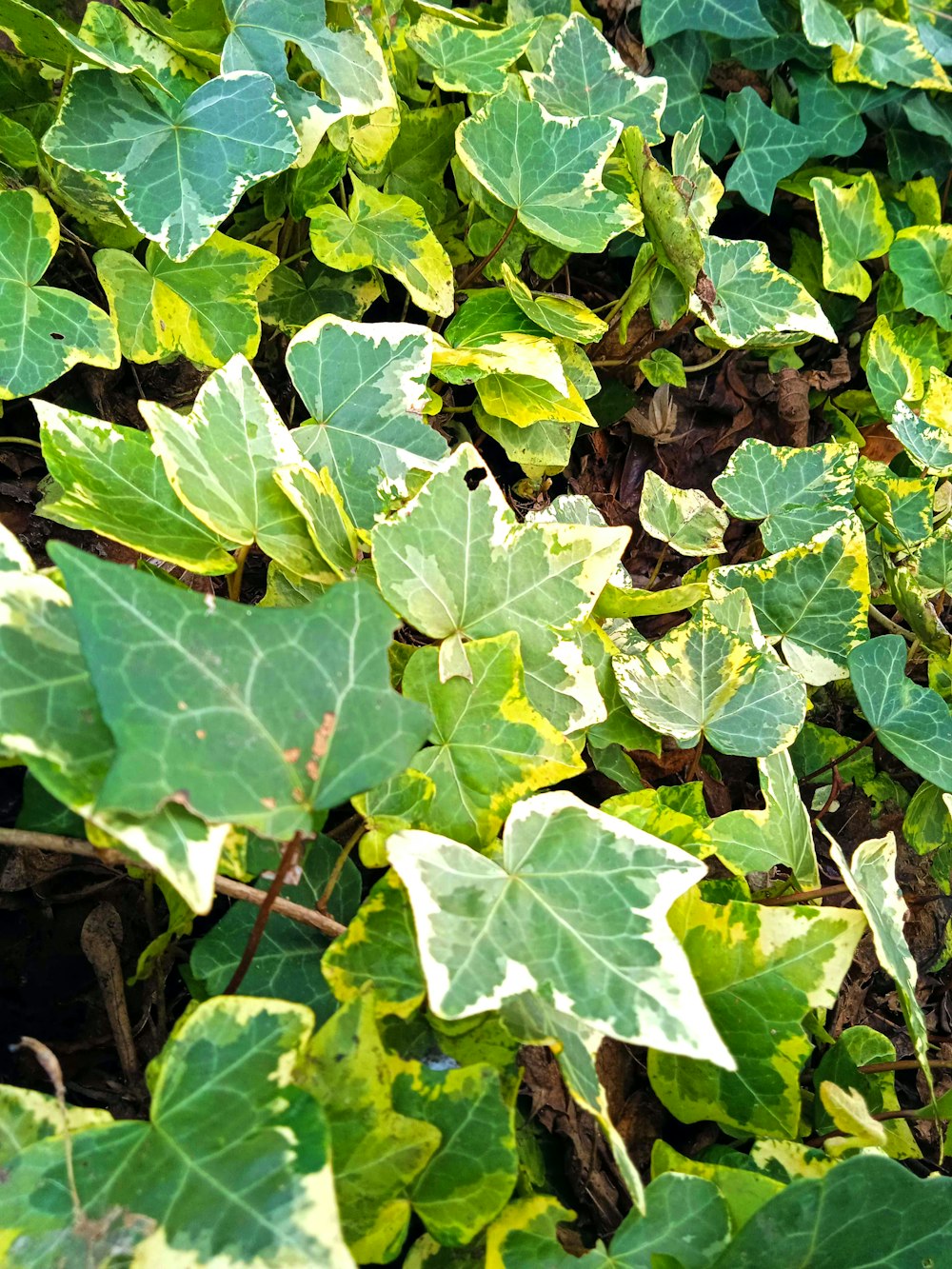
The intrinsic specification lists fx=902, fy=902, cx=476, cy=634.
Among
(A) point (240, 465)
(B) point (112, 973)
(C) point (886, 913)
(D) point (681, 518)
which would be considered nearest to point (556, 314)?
(D) point (681, 518)

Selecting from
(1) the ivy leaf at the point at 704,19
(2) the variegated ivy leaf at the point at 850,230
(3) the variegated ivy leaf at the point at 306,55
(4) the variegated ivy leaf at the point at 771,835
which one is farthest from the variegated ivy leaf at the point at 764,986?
(1) the ivy leaf at the point at 704,19

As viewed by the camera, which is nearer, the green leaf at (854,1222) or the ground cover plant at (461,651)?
the ground cover plant at (461,651)

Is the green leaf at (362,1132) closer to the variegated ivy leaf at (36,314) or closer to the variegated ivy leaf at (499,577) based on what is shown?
the variegated ivy leaf at (499,577)

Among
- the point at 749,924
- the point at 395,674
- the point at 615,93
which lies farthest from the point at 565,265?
the point at 749,924

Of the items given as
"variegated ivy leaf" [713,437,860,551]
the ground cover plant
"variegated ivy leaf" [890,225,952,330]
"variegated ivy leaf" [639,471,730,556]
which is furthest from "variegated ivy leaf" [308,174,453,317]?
"variegated ivy leaf" [890,225,952,330]

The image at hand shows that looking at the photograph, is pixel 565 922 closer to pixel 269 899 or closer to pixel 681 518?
pixel 269 899
